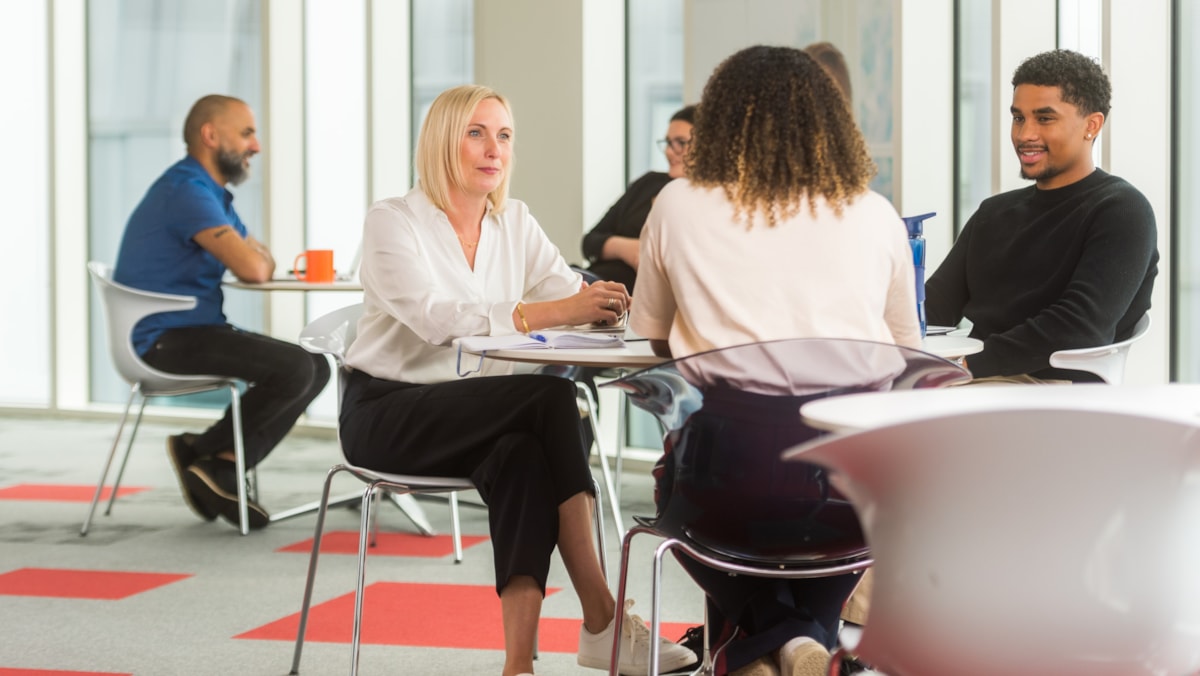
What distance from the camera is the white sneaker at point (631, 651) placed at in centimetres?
236

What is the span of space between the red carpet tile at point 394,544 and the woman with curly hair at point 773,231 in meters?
2.17

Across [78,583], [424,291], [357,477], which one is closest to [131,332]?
[78,583]

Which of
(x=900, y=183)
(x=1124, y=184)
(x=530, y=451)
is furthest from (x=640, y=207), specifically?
(x=530, y=451)

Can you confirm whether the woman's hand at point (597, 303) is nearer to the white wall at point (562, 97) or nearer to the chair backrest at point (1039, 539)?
the chair backrest at point (1039, 539)

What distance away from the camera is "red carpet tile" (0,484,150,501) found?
16.2 ft

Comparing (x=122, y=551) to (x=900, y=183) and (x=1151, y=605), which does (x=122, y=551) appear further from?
(x=1151, y=605)

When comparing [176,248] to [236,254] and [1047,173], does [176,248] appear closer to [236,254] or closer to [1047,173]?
[236,254]

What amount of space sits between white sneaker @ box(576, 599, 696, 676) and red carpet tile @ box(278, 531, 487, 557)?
5.22 ft

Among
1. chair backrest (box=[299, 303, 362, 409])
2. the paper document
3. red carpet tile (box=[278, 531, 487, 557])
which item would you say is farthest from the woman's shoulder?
the paper document

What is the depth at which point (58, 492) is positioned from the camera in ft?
16.6

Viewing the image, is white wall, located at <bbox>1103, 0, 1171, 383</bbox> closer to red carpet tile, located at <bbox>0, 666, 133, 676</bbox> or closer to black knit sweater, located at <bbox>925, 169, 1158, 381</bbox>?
black knit sweater, located at <bbox>925, 169, 1158, 381</bbox>

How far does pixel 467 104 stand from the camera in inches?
110

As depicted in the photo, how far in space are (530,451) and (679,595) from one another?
4.04ft

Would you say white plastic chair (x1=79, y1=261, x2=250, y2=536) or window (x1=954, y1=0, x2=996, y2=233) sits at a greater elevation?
window (x1=954, y1=0, x2=996, y2=233)
